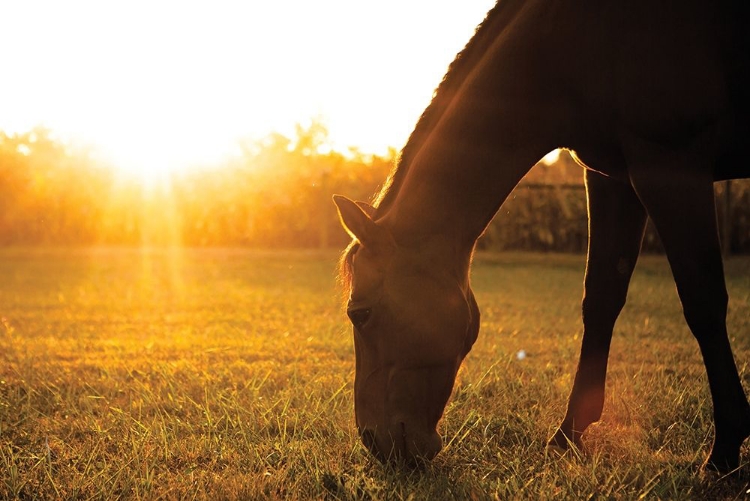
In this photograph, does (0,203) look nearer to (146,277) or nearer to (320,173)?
(320,173)

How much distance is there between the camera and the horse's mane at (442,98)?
8.46 feet

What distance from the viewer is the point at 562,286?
32.5ft

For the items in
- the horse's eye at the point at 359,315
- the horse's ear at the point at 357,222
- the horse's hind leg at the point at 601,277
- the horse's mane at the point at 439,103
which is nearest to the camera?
the horse's ear at the point at 357,222

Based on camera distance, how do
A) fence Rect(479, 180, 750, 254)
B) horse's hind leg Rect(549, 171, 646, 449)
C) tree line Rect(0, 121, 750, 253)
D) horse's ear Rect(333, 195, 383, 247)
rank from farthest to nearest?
tree line Rect(0, 121, 750, 253) → fence Rect(479, 180, 750, 254) → horse's hind leg Rect(549, 171, 646, 449) → horse's ear Rect(333, 195, 383, 247)

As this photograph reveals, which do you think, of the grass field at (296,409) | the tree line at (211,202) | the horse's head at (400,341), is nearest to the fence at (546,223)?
the tree line at (211,202)

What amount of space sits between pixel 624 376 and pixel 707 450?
1.40 m

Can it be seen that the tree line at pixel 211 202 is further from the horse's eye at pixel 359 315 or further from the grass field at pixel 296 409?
the horse's eye at pixel 359 315

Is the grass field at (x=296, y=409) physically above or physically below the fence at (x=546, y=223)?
below

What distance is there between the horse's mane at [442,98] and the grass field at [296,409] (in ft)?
2.08

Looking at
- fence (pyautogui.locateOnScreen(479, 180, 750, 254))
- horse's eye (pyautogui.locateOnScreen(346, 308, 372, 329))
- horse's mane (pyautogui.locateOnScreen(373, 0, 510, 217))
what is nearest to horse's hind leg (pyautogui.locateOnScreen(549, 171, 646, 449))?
horse's mane (pyautogui.locateOnScreen(373, 0, 510, 217))

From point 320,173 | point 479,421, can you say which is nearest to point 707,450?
point 479,421

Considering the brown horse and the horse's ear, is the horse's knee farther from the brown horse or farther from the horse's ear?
the horse's ear

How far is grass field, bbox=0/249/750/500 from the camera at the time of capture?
2393 millimetres

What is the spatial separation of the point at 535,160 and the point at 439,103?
42cm
